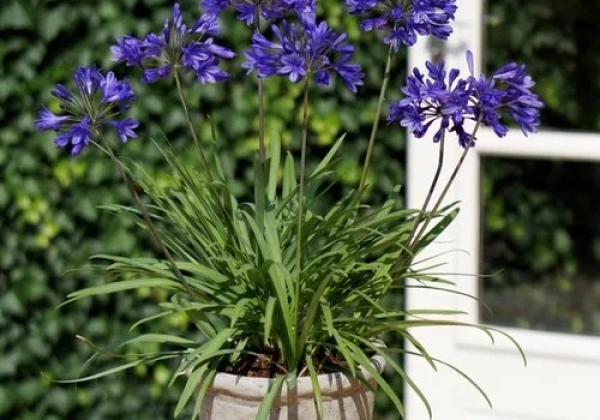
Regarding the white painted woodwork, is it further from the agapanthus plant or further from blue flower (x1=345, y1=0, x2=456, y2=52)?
blue flower (x1=345, y1=0, x2=456, y2=52)

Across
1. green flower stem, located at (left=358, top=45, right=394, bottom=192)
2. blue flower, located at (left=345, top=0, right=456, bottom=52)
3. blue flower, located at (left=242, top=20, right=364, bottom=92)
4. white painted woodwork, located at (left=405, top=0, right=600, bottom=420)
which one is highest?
blue flower, located at (left=345, top=0, right=456, bottom=52)

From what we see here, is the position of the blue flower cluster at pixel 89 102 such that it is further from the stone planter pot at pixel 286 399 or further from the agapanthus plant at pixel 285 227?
the stone planter pot at pixel 286 399

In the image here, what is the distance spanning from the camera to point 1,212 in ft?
9.39

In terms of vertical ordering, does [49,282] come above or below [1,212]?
below

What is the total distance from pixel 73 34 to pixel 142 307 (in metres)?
0.73

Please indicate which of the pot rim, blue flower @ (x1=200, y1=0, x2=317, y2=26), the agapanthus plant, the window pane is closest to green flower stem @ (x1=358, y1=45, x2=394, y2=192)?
the agapanthus plant

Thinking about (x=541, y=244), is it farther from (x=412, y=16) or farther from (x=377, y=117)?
(x=412, y=16)

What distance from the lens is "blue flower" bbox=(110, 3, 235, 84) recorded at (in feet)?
4.40

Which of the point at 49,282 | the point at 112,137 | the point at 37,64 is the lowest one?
the point at 49,282

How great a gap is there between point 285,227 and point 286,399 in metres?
0.26

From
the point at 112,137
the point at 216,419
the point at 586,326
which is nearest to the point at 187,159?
the point at 112,137

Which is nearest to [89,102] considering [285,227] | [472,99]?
[285,227]

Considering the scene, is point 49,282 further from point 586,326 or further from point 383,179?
point 586,326

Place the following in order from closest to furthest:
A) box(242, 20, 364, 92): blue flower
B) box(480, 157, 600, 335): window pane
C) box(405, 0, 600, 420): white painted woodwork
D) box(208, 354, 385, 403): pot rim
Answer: box(242, 20, 364, 92): blue flower
box(208, 354, 385, 403): pot rim
box(405, 0, 600, 420): white painted woodwork
box(480, 157, 600, 335): window pane
